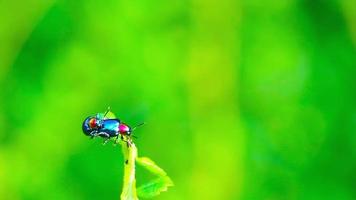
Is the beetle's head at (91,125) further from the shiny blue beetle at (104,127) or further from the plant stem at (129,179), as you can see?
the plant stem at (129,179)

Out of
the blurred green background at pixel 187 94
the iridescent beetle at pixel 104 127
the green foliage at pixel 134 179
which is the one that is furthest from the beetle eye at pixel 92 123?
the blurred green background at pixel 187 94

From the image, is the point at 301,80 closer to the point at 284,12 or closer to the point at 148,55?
the point at 284,12

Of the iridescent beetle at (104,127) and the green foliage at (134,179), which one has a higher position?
the iridescent beetle at (104,127)

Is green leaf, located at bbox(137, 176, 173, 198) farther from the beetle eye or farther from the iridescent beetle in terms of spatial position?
the beetle eye

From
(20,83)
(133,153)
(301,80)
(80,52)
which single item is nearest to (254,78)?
(301,80)

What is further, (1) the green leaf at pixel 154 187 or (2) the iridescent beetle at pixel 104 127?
(2) the iridescent beetle at pixel 104 127

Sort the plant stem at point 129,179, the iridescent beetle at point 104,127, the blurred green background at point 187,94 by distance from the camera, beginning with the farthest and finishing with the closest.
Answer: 1. the blurred green background at point 187,94
2. the iridescent beetle at point 104,127
3. the plant stem at point 129,179

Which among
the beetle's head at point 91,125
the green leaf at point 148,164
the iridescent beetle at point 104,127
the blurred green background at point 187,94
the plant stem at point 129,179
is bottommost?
the plant stem at point 129,179
